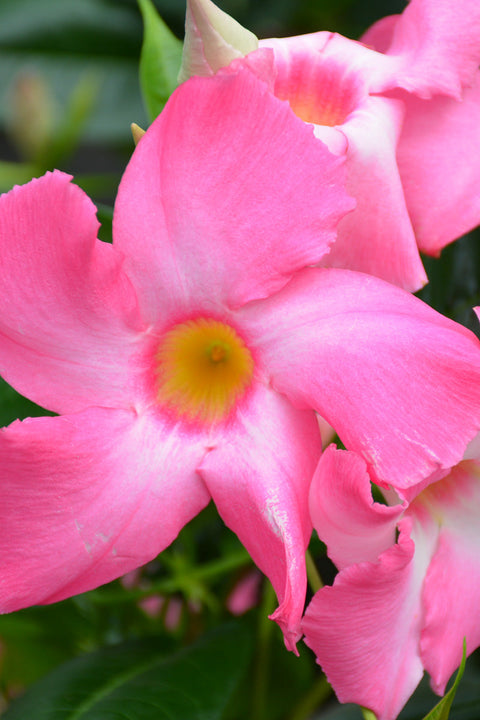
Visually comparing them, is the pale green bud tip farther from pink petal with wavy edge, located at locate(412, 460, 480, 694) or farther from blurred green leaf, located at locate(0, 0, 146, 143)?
blurred green leaf, located at locate(0, 0, 146, 143)

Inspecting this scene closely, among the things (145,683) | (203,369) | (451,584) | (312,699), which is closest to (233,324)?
(203,369)

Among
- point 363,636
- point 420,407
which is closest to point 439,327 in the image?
point 420,407

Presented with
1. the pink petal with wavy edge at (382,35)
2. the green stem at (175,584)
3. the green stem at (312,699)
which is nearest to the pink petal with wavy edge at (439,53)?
the pink petal with wavy edge at (382,35)

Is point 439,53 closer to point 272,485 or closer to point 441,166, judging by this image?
point 441,166

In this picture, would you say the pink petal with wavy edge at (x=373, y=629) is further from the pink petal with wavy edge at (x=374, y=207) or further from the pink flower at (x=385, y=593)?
the pink petal with wavy edge at (x=374, y=207)

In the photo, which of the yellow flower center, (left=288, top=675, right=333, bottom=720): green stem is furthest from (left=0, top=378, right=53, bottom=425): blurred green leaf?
(left=288, top=675, right=333, bottom=720): green stem
